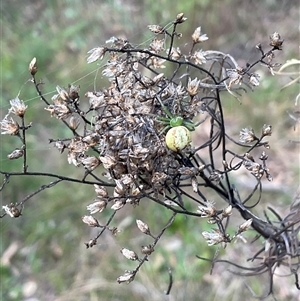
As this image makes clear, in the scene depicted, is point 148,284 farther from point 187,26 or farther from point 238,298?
point 187,26

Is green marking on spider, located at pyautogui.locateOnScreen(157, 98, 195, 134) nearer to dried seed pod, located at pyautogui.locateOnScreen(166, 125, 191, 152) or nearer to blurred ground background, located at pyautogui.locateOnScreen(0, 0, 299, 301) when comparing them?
dried seed pod, located at pyautogui.locateOnScreen(166, 125, 191, 152)

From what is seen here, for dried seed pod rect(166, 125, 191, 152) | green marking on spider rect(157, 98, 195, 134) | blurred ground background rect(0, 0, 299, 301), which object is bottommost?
dried seed pod rect(166, 125, 191, 152)

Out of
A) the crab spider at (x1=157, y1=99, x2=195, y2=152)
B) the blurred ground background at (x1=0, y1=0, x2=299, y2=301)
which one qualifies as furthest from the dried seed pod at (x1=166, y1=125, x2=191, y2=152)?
the blurred ground background at (x1=0, y1=0, x2=299, y2=301)

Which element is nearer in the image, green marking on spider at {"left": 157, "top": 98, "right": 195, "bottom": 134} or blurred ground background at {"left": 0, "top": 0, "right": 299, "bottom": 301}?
green marking on spider at {"left": 157, "top": 98, "right": 195, "bottom": 134}

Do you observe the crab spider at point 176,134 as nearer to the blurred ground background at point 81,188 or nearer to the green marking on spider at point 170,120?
the green marking on spider at point 170,120

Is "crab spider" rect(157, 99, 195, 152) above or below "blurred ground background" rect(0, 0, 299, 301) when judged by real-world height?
below

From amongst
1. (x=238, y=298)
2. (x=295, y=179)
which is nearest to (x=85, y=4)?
(x=295, y=179)

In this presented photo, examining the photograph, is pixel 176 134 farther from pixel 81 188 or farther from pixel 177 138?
pixel 81 188
